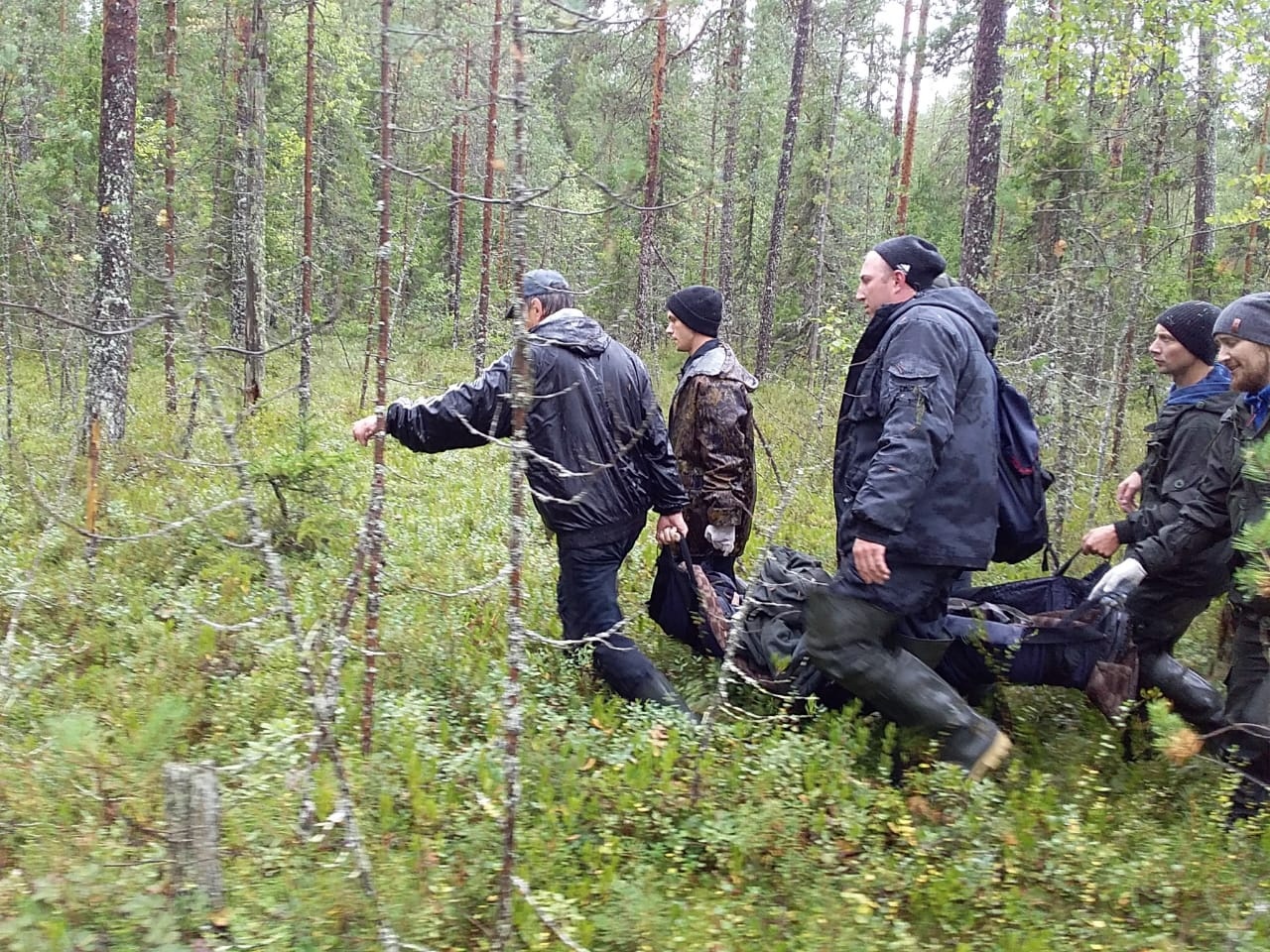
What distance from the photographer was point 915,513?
3.78 metres

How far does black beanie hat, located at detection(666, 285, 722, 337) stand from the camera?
5.34m

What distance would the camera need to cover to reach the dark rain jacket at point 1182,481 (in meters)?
4.30

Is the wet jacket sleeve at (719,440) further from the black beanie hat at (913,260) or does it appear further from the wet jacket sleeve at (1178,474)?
the wet jacket sleeve at (1178,474)

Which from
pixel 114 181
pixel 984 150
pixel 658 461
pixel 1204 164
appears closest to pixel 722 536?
pixel 658 461

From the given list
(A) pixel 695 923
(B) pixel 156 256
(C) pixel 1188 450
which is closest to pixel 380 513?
(A) pixel 695 923

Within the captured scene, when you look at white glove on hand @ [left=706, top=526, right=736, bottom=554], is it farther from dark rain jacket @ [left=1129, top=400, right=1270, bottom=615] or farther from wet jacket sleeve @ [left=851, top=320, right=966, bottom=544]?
dark rain jacket @ [left=1129, top=400, right=1270, bottom=615]

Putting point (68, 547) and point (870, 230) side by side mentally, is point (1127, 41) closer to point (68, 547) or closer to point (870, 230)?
point (68, 547)

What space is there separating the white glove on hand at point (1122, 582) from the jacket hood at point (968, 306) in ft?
3.88

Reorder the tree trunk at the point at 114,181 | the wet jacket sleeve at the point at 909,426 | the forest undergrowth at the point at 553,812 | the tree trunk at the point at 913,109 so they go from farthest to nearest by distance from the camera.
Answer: the tree trunk at the point at 913,109 < the tree trunk at the point at 114,181 < the wet jacket sleeve at the point at 909,426 < the forest undergrowth at the point at 553,812

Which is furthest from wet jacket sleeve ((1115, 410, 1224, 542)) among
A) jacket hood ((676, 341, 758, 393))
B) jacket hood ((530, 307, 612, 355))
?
jacket hood ((530, 307, 612, 355))

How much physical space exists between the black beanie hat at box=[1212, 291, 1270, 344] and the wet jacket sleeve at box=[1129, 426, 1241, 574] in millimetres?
430

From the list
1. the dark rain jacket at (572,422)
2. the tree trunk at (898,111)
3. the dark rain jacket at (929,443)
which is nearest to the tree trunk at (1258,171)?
the tree trunk at (898,111)

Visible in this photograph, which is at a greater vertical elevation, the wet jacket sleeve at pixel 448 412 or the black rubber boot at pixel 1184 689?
the wet jacket sleeve at pixel 448 412

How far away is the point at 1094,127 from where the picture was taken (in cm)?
1068
